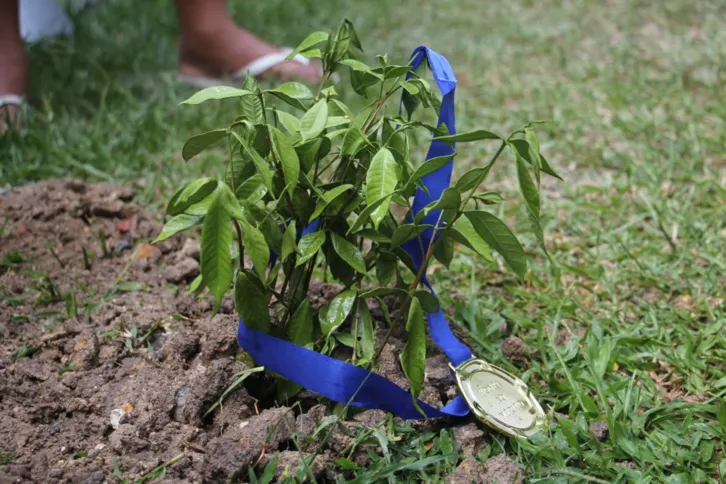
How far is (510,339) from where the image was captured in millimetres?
1710

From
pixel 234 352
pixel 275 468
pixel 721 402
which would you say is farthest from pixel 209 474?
pixel 721 402

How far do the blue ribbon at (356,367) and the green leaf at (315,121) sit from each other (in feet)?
0.70

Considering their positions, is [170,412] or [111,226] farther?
[111,226]

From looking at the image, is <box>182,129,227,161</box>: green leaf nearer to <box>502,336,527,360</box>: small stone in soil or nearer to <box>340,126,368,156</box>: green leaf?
<box>340,126,368,156</box>: green leaf

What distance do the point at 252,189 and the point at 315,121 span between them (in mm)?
163

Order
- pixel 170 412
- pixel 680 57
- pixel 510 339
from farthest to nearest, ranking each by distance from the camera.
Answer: pixel 680 57, pixel 510 339, pixel 170 412

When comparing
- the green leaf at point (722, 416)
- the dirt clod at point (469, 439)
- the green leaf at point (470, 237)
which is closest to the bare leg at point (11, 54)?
the green leaf at point (470, 237)

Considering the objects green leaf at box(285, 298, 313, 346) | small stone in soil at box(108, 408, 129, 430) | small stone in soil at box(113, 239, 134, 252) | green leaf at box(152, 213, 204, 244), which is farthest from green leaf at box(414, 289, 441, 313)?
small stone in soil at box(113, 239, 134, 252)

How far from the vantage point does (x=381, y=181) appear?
121cm

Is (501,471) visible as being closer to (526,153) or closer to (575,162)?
(526,153)

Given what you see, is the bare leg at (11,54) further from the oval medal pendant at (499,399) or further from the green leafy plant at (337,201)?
Answer: the oval medal pendant at (499,399)

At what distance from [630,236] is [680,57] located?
172 centimetres

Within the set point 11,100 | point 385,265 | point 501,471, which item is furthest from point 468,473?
point 11,100

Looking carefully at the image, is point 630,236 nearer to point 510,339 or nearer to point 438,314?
point 510,339
